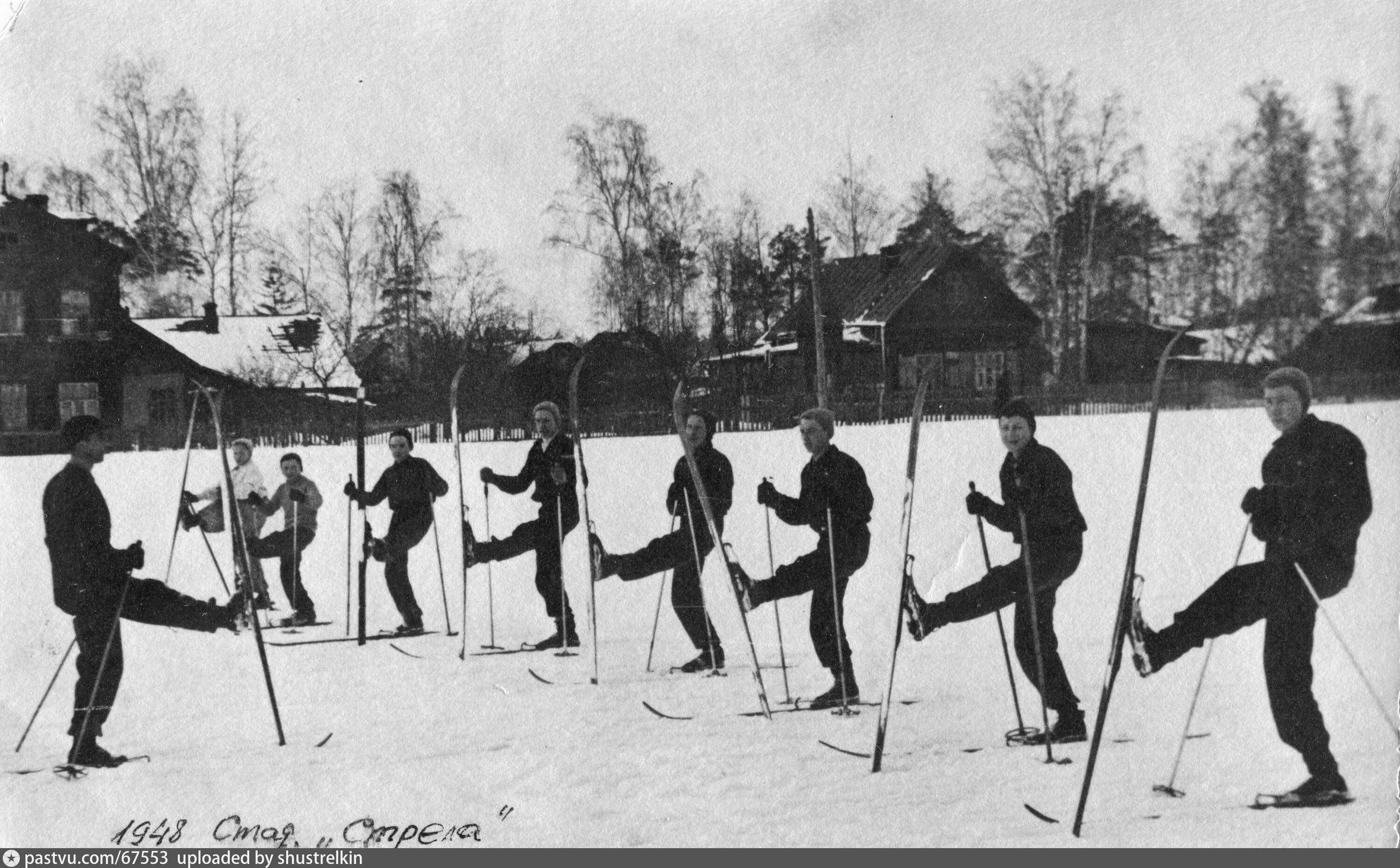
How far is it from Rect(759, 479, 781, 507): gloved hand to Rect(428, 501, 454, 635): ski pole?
58.5 inches

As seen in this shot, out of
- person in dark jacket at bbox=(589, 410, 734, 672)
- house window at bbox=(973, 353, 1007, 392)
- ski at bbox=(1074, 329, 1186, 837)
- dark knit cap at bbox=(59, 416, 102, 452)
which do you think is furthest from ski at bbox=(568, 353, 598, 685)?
ski at bbox=(1074, 329, 1186, 837)

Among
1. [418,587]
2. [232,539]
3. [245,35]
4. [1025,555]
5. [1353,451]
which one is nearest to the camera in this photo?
[1353,451]

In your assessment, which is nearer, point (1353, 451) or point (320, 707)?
point (1353, 451)

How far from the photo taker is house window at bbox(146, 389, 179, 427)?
11.5ft

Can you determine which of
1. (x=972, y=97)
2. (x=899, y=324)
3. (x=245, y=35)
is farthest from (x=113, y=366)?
(x=972, y=97)

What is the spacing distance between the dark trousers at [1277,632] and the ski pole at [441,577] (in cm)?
264

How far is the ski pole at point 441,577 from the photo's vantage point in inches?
163

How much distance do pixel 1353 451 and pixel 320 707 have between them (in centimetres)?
298

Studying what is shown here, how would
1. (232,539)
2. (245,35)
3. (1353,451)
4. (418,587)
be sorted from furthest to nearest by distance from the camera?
(418,587) → (245,35) → (232,539) → (1353,451)

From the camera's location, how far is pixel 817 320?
3.62 metres

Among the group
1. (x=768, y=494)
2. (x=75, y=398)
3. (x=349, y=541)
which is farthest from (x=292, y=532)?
(x=768, y=494)

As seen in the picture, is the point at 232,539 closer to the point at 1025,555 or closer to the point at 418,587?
the point at 418,587

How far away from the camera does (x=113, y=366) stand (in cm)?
361

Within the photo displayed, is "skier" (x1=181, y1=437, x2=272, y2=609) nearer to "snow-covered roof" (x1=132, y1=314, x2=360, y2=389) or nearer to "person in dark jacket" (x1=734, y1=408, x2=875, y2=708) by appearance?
"snow-covered roof" (x1=132, y1=314, x2=360, y2=389)
